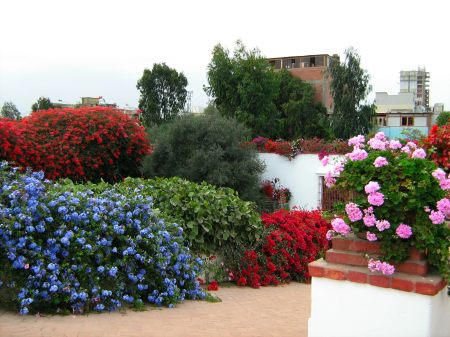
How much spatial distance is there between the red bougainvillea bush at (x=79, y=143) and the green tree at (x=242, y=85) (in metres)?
15.4

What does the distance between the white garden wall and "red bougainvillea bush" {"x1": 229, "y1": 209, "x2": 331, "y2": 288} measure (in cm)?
729

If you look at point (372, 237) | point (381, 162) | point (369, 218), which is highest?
point (381, 162)

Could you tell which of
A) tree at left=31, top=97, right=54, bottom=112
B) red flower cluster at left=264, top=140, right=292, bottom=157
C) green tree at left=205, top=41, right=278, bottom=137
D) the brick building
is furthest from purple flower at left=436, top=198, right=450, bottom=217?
tree at left=31, top=97, right=54, bottom=112

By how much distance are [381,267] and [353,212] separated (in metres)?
0.37

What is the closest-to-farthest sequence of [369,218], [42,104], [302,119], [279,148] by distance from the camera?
[369,218]
[279,148]
[302,119]
[42,104]

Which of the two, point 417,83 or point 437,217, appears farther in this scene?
point 417,83

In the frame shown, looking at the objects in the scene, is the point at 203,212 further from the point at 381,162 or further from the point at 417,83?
the point at 417,83

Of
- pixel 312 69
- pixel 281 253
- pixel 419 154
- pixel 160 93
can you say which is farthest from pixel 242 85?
pixel 419 154

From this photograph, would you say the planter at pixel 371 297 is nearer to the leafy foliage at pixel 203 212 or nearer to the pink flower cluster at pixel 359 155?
the pink flower cluster at pixel 359 155

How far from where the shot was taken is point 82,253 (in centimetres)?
465

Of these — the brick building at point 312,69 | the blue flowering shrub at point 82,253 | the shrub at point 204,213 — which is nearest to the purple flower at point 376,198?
the blue flowering shrub at point 82,253

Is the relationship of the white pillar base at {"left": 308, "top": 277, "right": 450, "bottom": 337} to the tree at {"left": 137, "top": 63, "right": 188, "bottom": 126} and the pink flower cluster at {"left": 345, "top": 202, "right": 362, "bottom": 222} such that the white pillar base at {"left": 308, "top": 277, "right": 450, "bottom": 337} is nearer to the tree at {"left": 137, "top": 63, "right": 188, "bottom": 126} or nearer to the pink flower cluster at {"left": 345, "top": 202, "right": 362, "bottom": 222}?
the pink flower cluster at {"left": 345, "top": 202, "right": 362, "bottom": 222}

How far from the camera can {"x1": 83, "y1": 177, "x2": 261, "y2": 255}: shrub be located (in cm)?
699

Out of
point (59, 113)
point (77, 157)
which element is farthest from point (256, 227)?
point (59, 113)
